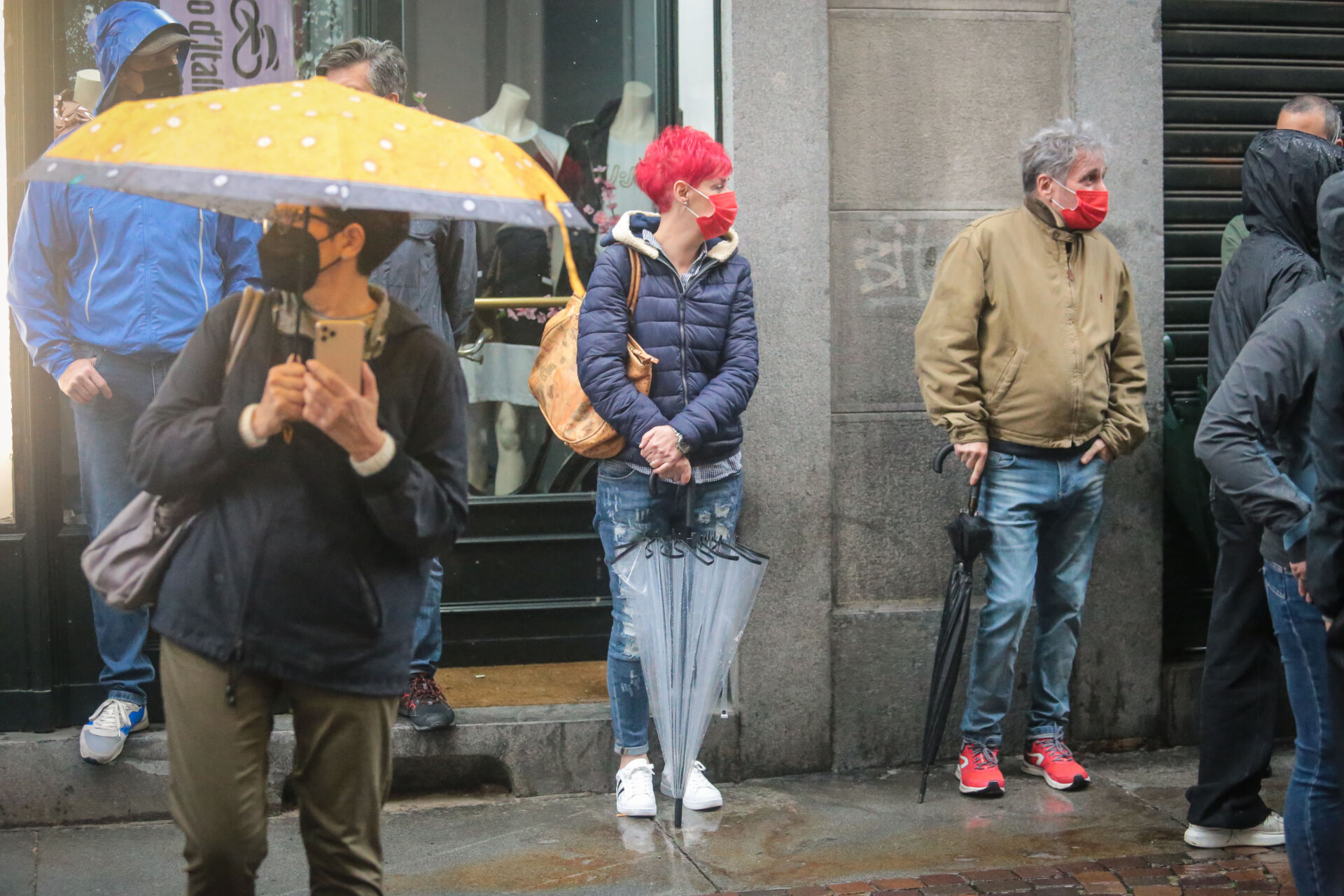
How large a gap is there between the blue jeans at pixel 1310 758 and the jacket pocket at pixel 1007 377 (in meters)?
1.44

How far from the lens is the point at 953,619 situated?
192 inches

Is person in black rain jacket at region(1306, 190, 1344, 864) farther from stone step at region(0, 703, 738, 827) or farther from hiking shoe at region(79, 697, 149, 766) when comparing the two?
hiking shoe at region(79, 697, 149, 766)

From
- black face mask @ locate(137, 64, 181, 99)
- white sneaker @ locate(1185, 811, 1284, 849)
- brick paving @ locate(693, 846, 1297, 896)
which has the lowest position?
brick paving @ locate(693, 846, 1297, 896)

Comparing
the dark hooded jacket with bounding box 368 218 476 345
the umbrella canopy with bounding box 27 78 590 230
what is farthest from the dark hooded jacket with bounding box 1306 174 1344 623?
the dark hooded jacket with bounding box 368 218 476 345

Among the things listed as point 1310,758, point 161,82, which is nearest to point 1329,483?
point 1310,758

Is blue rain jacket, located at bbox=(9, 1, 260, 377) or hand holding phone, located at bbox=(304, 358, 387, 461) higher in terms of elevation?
blue rain jacket, located at bbox=(9, 1, 260, 377)

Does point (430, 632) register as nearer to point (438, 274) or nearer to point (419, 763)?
point (419, 763)

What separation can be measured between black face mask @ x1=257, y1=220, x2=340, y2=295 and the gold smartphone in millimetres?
139

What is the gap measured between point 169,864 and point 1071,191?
3548 millimetres

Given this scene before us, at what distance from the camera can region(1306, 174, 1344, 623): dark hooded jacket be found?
2867 mm

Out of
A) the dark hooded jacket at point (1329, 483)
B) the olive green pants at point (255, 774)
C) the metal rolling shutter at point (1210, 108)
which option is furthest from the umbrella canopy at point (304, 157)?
the metal rolling shutter at point (1210, 108)

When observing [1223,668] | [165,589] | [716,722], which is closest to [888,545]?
[716,722]

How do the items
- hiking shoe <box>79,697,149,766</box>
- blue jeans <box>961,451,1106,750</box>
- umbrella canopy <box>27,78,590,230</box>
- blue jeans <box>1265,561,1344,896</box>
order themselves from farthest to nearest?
1. blue jeans <box>961,451,1106,750</box>
2. hiking shoe <box>79,697,149,766</box>
3. blue jeans <box>1265,561,1344,896</box>
4. umbrella canopy <box>27,78,590,230</box>

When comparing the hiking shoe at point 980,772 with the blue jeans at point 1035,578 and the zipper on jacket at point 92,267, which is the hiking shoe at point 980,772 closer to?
the blue jeans at point 1035,578
